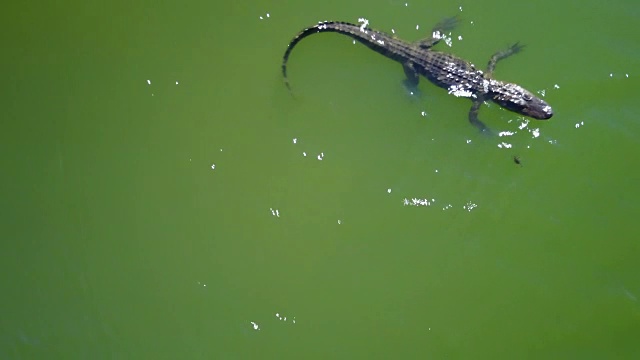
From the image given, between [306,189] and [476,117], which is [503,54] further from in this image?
[306,189]

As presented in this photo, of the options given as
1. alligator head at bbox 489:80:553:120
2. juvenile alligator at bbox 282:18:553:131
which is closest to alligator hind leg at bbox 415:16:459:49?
juvenile alligator at bbox 282:18:553:131

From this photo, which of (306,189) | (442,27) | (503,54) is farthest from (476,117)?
(306,189)

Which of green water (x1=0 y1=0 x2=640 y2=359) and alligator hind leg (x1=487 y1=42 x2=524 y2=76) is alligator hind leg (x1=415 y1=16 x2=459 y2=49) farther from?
alligator hind leg (x1=487 y1=42 x2=524 y2=76)

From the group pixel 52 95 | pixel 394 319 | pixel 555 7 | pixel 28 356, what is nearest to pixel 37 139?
pixel 52 95

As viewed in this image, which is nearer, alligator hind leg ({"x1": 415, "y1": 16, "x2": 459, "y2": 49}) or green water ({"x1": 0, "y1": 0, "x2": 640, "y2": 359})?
green water ({"x1": 0, "y1": 0, "x2": 640, "y2": 359})

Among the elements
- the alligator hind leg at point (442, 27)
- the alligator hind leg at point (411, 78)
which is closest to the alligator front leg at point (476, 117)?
the alligator hind leg at point (411, 78)

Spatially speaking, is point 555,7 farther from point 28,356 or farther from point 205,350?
point 28,356

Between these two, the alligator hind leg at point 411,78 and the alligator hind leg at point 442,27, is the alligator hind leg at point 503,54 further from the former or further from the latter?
the alligator hind leg at point 411,78
